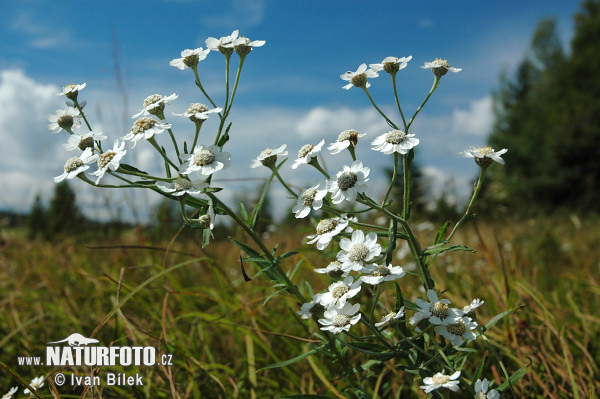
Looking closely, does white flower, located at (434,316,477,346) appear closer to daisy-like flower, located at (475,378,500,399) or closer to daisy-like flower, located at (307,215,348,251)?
daisy-like flower, located at (475,378,500,399)

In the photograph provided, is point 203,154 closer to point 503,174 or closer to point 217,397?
point 217,397

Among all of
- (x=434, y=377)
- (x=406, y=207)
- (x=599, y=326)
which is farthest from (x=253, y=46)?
(x=599, y=326)

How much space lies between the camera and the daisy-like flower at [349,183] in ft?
3.93

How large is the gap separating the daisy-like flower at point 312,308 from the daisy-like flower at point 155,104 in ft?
2.25

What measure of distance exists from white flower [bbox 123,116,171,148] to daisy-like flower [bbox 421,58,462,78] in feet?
2.68

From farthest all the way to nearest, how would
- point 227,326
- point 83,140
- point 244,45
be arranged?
1. point 227,326
2. point 244,45
3. point 83,140

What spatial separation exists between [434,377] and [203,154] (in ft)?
2.68

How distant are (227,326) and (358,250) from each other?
167cm

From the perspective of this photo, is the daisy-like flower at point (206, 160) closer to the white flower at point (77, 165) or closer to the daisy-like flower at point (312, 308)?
the white flower at point (77, 165)

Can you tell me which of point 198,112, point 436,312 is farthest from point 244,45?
point 436,312

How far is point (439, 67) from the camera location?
58.6 inches

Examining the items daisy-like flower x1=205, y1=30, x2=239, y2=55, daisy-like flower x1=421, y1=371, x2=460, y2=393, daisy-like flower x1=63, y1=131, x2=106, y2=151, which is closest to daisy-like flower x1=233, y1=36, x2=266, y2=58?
daisy-like flower x1=205, y1=30, x2=239, y2=55

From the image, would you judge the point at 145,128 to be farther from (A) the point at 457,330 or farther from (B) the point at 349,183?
(A) the point at 457,330

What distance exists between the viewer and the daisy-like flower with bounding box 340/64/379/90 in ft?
4.71
